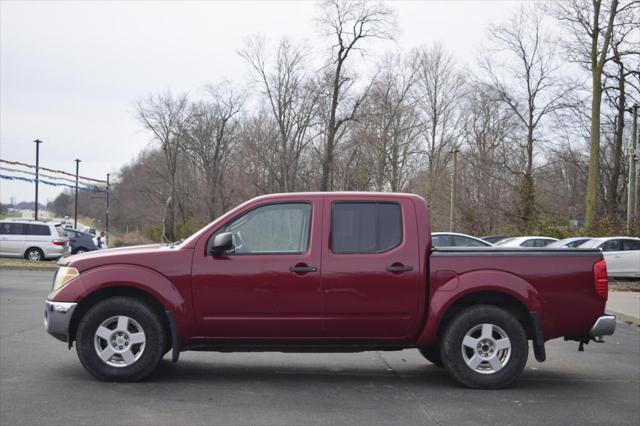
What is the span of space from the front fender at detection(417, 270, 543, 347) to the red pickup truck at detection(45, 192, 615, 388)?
10mm

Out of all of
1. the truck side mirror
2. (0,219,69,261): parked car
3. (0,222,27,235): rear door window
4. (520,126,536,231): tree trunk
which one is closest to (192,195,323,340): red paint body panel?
the truck side mirror

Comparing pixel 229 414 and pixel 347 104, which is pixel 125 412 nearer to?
pixel 229 414

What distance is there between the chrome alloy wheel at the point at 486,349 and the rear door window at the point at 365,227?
1181 millimetres

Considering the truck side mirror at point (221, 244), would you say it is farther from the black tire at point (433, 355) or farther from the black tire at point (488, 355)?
the black tire at point (433, 355)

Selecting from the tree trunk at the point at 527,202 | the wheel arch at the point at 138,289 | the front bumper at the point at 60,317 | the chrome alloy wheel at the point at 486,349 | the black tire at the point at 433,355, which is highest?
the tree trunk at the point at 527,202

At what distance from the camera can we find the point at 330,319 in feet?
23.4

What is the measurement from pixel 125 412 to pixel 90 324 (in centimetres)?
136

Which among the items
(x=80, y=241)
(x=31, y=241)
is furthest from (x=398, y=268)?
(x=80, y=241)

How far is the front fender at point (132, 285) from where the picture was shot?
7.10 meters

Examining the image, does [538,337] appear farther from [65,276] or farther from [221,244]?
[65,276]

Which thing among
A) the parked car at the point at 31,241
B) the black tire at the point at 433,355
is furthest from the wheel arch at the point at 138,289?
the parked car at the point at 31,241

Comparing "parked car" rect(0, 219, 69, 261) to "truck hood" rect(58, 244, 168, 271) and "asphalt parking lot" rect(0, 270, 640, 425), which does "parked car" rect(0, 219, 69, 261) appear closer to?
"asphalt parking lot" rect(0, 270, 640, 425)

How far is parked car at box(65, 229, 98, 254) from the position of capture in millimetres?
36875

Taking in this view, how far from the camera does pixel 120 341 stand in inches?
283
